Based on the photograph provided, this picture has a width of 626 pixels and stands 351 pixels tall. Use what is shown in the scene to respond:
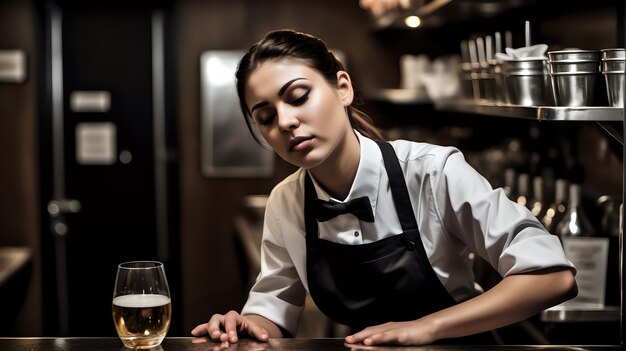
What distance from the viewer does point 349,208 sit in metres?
1.76

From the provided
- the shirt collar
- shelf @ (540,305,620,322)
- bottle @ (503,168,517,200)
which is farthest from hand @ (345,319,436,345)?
bottle @ (503,168,517,200)

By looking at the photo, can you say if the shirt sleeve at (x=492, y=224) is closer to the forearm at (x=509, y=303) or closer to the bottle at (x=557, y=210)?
the forearm at (x=509, y=303)

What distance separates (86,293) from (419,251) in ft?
11.5

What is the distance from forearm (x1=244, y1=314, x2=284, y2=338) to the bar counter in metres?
0.32

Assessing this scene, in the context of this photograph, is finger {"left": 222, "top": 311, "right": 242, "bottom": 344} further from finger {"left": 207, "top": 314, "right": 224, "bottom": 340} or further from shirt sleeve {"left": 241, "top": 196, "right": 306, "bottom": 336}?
shirt sleeve {"left": 241, "top": 196, "right": 306, "bottom": 336}

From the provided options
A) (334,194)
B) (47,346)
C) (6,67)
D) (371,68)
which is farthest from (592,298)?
(6,67)

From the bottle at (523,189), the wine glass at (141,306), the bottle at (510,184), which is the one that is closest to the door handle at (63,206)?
the bottle at (510,184)

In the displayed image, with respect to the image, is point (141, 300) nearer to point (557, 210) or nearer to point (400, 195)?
point (400, 195)

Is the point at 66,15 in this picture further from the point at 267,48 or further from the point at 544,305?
the point at 544,305

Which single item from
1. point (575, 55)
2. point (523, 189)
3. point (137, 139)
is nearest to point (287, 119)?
point (575, 55)

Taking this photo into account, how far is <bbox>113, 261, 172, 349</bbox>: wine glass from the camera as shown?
1346 mm

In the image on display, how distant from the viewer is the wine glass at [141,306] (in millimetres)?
1346

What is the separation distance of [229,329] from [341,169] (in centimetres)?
47

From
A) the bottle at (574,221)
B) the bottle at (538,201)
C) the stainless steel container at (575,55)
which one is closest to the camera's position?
the stainless steel container at (575,55)
